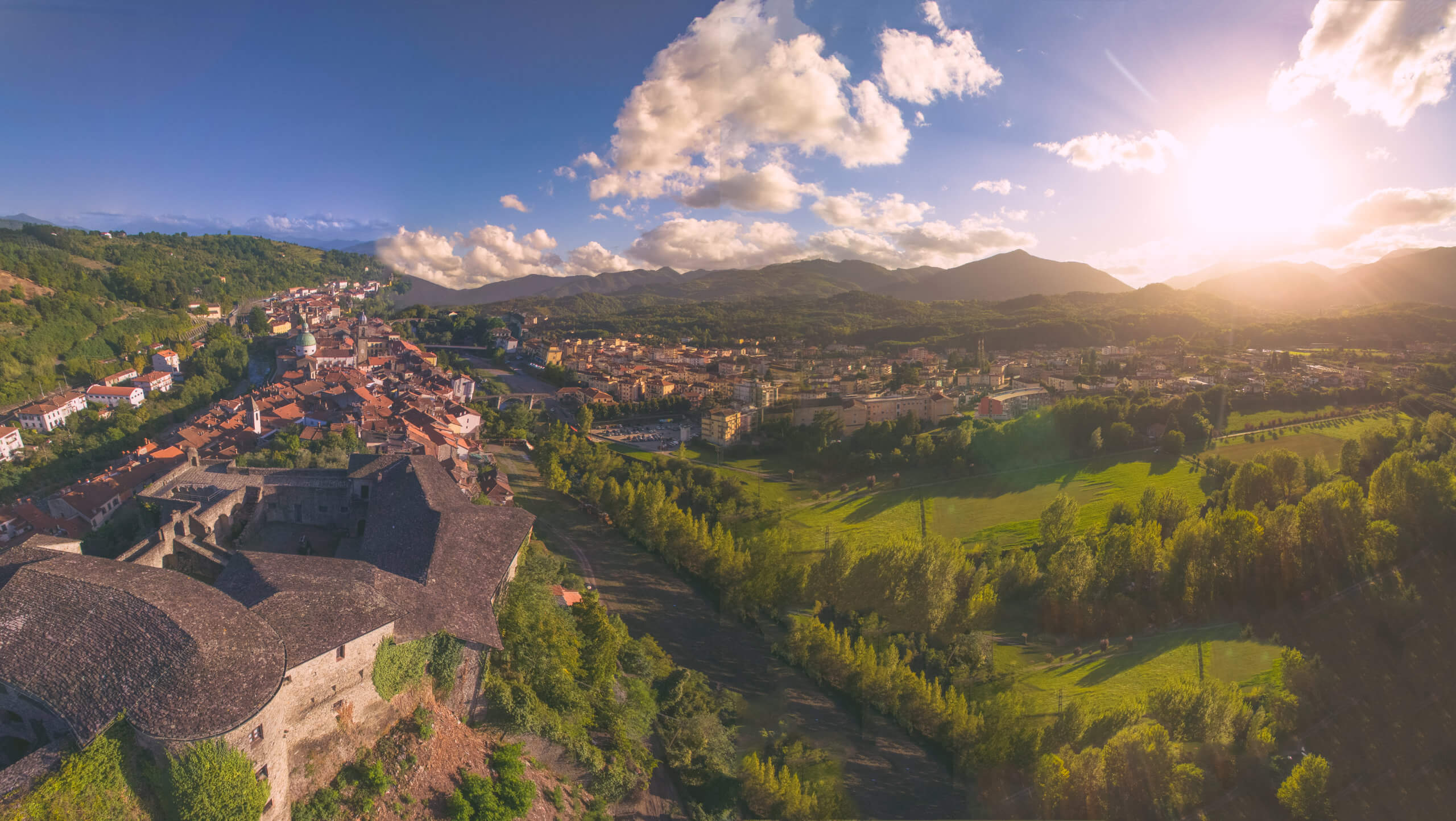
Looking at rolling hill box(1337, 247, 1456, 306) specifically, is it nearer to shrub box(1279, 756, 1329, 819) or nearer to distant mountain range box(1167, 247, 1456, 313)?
distant mountain range box(1167, 247, 1456, 313)

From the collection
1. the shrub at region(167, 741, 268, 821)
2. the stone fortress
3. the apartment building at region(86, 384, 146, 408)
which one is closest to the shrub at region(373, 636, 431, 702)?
the stone fortress

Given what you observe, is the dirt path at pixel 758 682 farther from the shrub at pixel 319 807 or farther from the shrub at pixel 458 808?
the shrub at pixel 319 807

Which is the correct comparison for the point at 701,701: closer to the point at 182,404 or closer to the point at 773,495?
the point at 773,495

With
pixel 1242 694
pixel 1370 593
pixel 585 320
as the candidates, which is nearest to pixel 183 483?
pixel 1242 694

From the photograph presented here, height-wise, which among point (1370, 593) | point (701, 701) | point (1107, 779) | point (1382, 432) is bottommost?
point (701, 701)

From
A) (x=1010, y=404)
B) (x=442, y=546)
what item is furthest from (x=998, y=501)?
(x=442, y=546)

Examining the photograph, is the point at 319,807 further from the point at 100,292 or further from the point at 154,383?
the point at 100,292

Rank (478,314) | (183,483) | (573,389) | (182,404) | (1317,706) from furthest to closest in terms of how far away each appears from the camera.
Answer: (478,314) < (573,389) < (182,404) < (183,483) < (1317,706)
